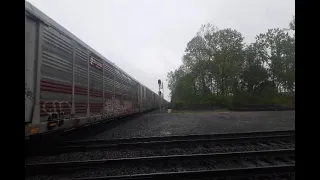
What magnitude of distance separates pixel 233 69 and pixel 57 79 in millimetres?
38885

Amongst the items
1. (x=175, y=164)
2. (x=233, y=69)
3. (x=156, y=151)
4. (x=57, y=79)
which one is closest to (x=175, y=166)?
(x=175, y=164)

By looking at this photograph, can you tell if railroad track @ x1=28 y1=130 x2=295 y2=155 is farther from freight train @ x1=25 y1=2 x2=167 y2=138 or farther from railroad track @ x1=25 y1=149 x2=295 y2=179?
railroad track @ x1=25 y1=149 x2=295 y2=179

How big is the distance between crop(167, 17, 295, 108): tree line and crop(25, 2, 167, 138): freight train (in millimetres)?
30284

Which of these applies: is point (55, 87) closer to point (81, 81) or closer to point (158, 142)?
point (81, 81)

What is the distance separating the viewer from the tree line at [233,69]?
37.9m

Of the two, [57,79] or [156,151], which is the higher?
[57,79]

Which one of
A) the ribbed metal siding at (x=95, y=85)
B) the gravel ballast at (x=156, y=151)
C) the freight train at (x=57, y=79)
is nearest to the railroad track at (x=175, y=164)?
the gravel ballast at (x=156, y=151)

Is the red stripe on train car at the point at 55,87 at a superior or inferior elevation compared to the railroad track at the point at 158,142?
superior

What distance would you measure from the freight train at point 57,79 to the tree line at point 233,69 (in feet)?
99.4

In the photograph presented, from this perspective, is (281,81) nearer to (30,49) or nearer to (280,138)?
(280,138)

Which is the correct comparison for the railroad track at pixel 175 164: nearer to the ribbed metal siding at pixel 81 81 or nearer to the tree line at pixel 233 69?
the ribbed metal siding at pixel 81 81

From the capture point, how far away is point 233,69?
4069 cm
